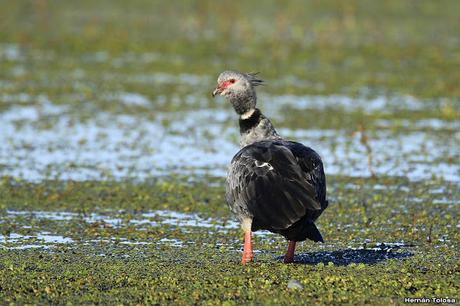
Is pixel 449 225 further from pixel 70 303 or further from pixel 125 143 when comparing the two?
pixel 125 143

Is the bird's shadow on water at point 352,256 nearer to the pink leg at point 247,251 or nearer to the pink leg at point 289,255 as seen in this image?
the pink leg at point 289,255

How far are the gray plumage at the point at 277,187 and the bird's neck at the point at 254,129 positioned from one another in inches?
0.5

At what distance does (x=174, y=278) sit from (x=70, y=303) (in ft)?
3.72

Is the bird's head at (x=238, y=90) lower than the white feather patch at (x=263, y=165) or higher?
higher

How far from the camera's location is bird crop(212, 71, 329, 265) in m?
8.20

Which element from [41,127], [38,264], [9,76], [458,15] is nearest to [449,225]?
[38,264]

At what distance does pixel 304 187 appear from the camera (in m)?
8.39

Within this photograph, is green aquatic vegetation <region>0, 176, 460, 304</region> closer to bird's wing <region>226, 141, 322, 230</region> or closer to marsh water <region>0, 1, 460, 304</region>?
marsh water <region>0, 1, 460, 304</region>

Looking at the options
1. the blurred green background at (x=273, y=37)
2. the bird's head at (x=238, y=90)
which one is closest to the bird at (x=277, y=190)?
the bird's head at (x=238, y=90)

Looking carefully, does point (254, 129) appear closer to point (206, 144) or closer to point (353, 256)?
point (353, 256)

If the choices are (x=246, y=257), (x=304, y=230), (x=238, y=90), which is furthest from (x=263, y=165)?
(x=238, y=90)

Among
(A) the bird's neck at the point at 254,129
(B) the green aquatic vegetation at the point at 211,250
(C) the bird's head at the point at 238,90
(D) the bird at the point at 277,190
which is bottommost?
(B) the green aquatic vegetation at the point at 211,250

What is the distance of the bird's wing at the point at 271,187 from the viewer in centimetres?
816

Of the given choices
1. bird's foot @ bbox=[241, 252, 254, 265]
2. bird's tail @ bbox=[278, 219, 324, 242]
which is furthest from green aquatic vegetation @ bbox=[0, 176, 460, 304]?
bird's tail @ bbox=[278, 219, 324, 242]
